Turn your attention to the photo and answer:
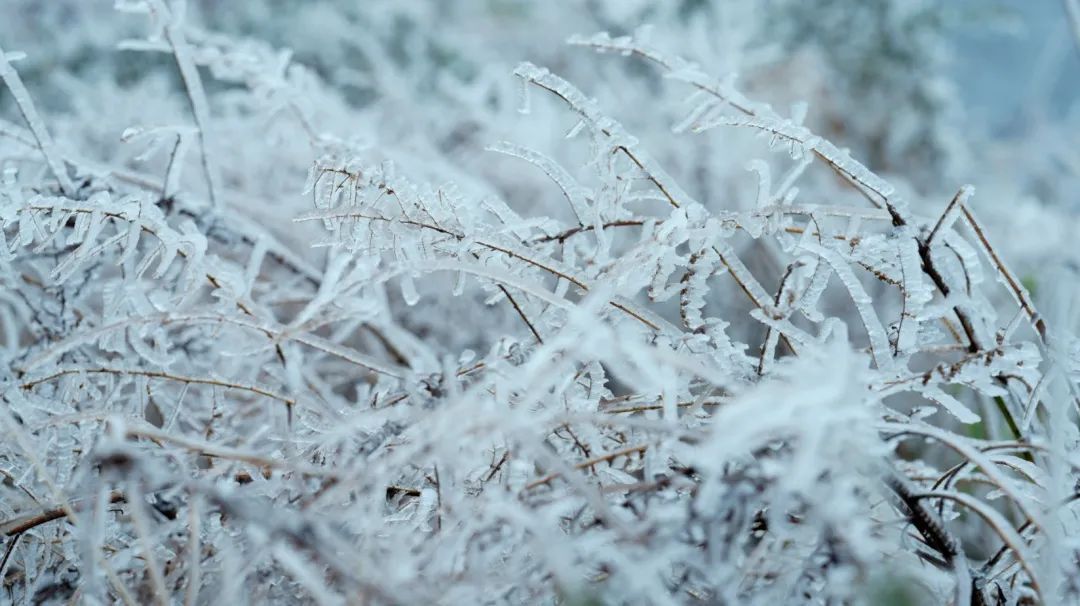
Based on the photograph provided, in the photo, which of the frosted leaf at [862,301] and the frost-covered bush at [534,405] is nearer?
the frost-covered bush at [534,405]

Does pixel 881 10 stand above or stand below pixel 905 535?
above

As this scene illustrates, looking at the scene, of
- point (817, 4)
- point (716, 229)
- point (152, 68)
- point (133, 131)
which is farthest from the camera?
point (817, 4)

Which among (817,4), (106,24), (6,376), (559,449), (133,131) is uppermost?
(817,4)

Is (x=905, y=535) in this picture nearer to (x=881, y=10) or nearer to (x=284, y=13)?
(x=881, y=10)

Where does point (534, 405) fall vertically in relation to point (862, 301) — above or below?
below

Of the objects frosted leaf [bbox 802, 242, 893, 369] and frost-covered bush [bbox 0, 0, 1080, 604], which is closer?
frost-covered bush [bbox 0, 0, 1080, 604]

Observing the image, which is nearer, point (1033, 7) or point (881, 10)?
point (881, 10)

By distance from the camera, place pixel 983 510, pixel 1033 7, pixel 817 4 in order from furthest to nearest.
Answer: pixel 1033 7 → pixel 817 4 → pixel 983 510

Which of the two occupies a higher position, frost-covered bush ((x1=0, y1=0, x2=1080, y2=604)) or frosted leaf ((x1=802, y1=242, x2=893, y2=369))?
frosted leaf ((x1=802, y1=242, x2=893, y2=369))

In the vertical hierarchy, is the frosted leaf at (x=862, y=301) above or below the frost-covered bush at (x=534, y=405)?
above

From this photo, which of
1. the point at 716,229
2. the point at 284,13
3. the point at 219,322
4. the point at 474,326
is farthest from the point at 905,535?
the point at 284,13
